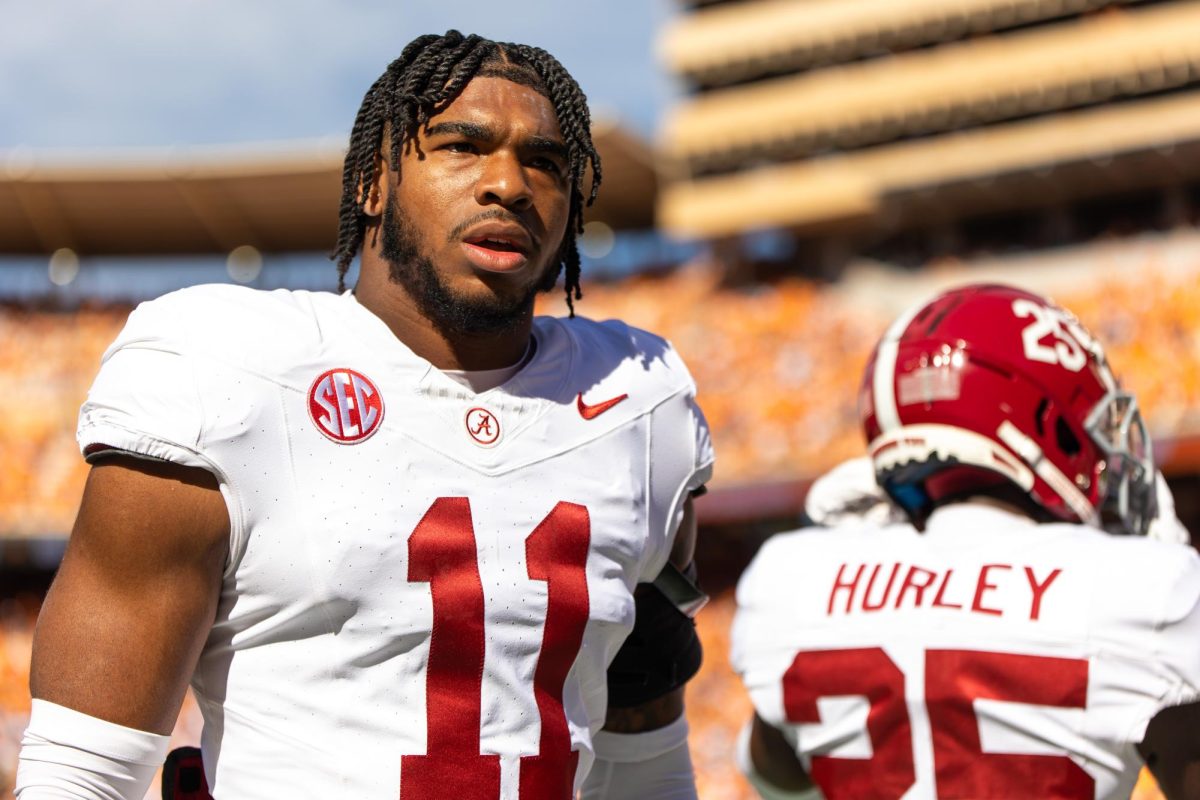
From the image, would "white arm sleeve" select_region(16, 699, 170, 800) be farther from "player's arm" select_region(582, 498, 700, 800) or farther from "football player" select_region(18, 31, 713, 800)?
"player's arm" select_region(582, 498, 700, 800)

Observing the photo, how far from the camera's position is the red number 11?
1669 millimetres

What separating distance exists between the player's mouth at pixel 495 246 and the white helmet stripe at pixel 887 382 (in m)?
0.82

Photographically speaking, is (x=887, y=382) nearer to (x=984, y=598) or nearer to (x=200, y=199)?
(x=984, y=598)

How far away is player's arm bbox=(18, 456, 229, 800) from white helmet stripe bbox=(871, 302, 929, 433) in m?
1.19

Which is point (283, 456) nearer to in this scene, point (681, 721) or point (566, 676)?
point (566, 676)

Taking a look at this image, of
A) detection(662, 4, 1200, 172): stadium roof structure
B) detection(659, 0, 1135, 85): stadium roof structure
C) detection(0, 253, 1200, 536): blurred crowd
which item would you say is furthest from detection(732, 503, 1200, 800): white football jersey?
detection(659, 0, 1135, 85): stadium roof structure

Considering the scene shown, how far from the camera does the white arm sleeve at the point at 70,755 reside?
155 centimetres

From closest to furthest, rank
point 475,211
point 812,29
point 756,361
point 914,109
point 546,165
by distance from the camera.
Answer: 1. point 475,211
2. point 546,165
3. point 756,361
4. point 914,109
5. point 812,29

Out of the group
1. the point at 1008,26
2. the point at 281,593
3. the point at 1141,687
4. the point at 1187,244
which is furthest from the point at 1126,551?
the point at 1008,26

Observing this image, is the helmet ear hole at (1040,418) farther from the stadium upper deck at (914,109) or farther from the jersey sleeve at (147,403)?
the stadium upper deck at (914,109)

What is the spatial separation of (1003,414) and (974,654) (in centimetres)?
40

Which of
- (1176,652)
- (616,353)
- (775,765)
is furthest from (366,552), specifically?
(1176,652)

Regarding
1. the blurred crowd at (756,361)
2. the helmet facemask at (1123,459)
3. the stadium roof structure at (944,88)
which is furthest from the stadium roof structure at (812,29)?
the helmet facemask at (1123,459)

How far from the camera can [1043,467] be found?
228 cm
